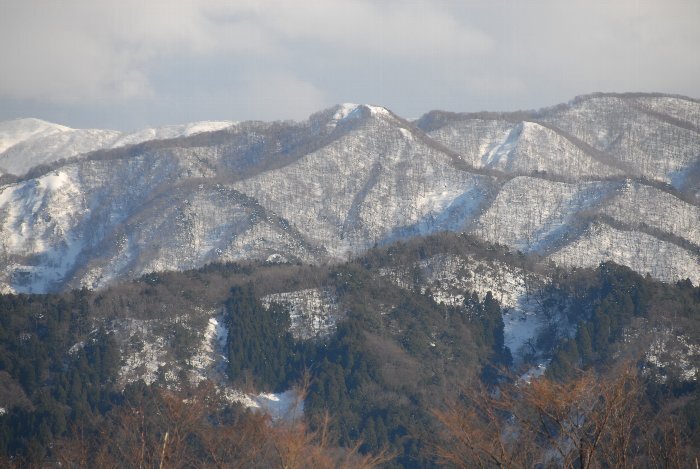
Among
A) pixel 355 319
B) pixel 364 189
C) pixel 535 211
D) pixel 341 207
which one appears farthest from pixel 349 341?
pixel 364 189

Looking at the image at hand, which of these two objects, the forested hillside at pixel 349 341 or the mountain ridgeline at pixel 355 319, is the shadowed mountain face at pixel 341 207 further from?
the forested hillside at pixel 349 341

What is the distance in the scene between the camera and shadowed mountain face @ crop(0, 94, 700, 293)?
14800 centimetres

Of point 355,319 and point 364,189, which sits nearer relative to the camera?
point 355,319

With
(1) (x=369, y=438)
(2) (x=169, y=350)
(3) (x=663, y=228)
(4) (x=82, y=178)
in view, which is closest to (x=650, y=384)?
(1) (x=369, y=438)

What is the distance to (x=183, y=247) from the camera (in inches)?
6102

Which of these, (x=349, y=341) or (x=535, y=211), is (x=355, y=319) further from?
(x=535, y=211)

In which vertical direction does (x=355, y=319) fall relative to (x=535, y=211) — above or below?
below

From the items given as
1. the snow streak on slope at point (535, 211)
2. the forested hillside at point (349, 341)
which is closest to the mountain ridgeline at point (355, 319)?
the forested hillside at point (349, 341)

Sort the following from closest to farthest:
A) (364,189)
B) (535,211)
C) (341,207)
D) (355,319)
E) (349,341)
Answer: (349,341), (355,319), (535,211), (341,207), (364,189)

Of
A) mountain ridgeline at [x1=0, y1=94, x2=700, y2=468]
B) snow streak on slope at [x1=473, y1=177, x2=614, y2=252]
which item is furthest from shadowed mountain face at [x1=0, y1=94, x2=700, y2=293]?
mountain ridgeline at [x1=0, y1=94, x2=700, y2=468]

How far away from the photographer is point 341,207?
572 feet

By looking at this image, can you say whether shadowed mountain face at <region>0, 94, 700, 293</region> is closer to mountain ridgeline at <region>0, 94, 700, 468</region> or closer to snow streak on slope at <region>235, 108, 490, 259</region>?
snow streak on slope at <region>235, 108, 490, 259</region>

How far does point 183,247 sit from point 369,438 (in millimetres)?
82567

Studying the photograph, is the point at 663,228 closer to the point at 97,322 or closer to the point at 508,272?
the point at 508,272
